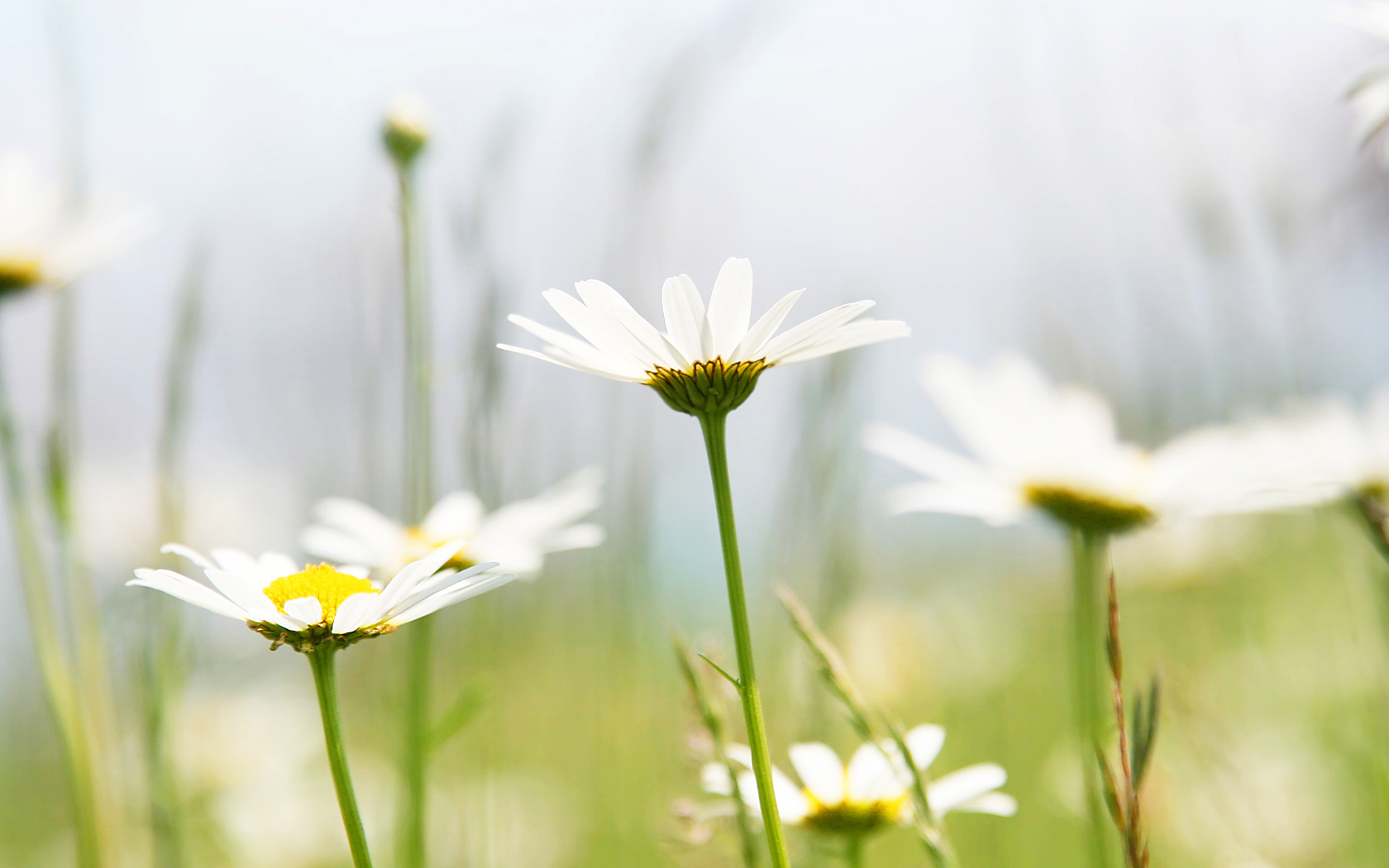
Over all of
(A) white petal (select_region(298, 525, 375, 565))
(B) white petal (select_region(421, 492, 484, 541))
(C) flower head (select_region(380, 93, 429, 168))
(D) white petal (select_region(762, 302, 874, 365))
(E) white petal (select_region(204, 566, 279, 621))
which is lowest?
(E) white petal (select_region(204, 566, 279, 621))

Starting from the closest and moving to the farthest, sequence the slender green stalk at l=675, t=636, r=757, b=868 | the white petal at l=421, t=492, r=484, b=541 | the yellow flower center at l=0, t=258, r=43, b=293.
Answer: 1. the slender green stalk at l=675, t=636, r=757, b=868
2. the white petal at l=421, t=492, r=484, b=541
3. the yellow flower center at l=0, t=258, r=43, b=293

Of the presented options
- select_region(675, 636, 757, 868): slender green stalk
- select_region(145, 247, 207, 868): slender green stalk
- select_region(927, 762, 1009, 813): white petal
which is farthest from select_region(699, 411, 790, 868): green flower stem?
select_region(145, 247, 207, 868): slender green stalk

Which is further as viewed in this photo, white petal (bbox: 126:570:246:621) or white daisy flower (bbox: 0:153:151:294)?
white daisy flower (bbox: 0:153:151:294)

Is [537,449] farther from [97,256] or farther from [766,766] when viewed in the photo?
[766,766]

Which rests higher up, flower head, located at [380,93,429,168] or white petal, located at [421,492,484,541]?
flower head, located at [380,93,429,168]

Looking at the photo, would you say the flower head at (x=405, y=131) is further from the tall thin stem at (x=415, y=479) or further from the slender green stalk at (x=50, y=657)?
the slender green stalk at (x=50, y=657)

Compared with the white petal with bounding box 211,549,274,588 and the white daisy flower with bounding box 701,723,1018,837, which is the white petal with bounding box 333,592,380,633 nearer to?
the white petal with bounding box 211,549,274,588
